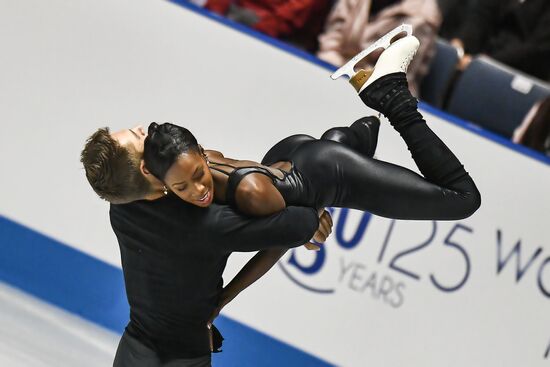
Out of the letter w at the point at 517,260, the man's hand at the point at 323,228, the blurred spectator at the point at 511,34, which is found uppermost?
the blurred spectator at the point at 511,34

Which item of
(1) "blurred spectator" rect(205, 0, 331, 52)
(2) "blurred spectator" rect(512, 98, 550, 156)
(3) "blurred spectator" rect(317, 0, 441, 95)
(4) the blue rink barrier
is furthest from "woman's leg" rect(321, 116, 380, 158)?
(1) "blurred spectator" rect(205, 0, 331, 52)

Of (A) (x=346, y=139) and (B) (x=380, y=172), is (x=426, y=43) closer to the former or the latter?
(A) (x=346, y=139)

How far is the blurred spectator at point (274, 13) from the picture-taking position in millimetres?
4508

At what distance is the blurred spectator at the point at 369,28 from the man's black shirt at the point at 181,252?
226 centimetres

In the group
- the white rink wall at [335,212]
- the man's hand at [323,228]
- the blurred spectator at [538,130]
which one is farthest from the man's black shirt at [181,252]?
the blurred spectator at [538,130]

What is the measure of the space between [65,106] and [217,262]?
71.5 inches

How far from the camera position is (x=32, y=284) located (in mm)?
4020

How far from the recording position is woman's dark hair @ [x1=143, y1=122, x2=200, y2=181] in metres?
2.02

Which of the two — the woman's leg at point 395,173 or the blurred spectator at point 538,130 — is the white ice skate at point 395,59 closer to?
the woman's leg at point 395,173

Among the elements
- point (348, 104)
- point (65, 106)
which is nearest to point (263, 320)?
point (348, 104)

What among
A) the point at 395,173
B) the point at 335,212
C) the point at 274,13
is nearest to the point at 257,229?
the point at 395,173

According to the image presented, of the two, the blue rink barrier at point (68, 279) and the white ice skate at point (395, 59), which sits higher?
the white ice skate at point (395, 59)

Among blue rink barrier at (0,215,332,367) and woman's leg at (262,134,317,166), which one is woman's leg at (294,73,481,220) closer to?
woman's leg at (262,134,317,166)

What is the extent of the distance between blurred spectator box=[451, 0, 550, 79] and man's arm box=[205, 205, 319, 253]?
8.93 feet
